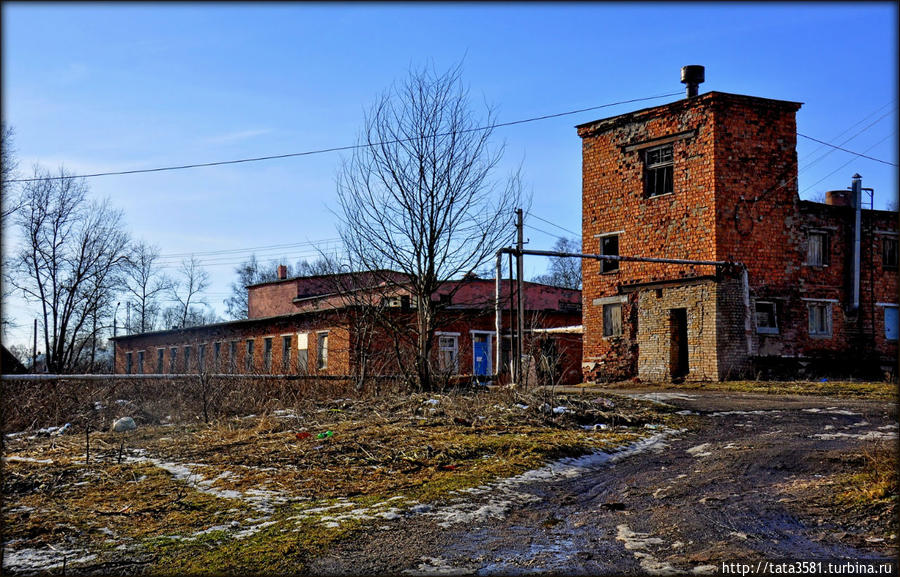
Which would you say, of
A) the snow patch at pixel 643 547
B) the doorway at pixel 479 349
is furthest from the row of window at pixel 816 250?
the snow patch at pixel 643 547

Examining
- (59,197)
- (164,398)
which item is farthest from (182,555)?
(59,197)

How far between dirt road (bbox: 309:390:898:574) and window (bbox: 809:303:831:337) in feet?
51.8

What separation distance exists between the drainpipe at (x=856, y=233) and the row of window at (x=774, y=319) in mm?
947

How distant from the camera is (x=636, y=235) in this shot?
24641 mm

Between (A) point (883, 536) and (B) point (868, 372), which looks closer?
(A) point (883, 536)

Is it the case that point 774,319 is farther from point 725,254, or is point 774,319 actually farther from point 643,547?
point 643,547

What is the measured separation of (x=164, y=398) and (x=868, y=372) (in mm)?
20799

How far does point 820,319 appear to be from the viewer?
941 inches

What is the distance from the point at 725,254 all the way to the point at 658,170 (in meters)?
3.72

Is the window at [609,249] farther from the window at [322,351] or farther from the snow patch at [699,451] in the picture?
the snow patch at [699,451]

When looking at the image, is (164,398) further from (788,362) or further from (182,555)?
(788,362)

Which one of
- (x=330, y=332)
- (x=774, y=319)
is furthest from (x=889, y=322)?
(x=330, y=332)

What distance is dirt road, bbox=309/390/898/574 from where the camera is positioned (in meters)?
4.76

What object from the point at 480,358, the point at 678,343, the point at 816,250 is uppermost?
the point at 816,250
